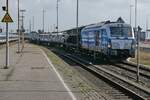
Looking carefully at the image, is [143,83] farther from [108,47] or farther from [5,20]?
[108,47]

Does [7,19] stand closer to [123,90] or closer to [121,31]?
[123,90]

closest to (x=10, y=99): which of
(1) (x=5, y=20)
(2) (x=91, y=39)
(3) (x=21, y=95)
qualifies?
(3) (x=21, y=95)

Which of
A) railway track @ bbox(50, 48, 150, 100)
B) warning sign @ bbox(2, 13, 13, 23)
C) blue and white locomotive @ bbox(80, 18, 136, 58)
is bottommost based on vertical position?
railway track @ bbox(50, 48, 150, 100)

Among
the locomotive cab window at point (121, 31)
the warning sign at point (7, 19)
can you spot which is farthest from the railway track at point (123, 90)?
the locomotive cab window at point (121, 31)

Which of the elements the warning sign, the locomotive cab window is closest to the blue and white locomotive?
the locomotive cab window

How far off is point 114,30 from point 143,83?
15.1 m

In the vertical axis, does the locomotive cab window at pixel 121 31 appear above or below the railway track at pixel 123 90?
above

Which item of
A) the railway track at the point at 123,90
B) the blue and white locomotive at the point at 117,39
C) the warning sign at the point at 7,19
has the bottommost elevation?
the railway track at the point at 123,90

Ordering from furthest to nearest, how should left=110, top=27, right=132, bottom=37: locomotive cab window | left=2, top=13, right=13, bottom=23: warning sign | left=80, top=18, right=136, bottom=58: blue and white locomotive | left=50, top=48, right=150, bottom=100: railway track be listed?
left=110, top=27, right=132, bottom=37: locomotive cab window < left=80, top=18, right=136, bottom=58: blue and white locomotive < left=2, top=13, right=13, bottom=23: warning sign < left=50, top=48, right=150, bottom=100: railway track

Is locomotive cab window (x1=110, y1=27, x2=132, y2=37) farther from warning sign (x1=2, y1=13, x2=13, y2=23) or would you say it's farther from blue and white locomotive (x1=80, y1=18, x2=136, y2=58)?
warning sign (x1=2, y1=13, x2=13, y2=23)

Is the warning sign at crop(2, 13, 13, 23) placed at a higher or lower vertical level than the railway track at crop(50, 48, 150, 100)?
higher

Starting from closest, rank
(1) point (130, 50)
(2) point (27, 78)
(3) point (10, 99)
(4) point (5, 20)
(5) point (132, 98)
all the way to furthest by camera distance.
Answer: (3) point (10, 99) < (5) point (132, 98) < (2) point (27, 78) < (4) point (5, 20) < (1) point (130, 50)

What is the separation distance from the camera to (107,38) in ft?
124

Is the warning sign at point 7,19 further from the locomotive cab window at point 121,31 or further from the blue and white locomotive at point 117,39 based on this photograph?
the locomotive cab window at point 121,31
